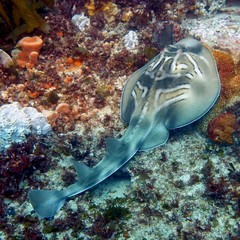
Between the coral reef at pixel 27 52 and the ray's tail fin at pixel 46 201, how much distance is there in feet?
11.0

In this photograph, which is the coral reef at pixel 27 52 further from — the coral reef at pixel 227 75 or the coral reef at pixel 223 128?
the coral reef at pixel 223 128

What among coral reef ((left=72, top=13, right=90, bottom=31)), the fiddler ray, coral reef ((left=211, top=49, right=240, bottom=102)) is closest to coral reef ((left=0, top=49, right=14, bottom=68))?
coral reef ((left=72, top=13, right=90, bottom=31))

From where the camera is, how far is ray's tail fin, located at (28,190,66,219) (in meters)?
4.91

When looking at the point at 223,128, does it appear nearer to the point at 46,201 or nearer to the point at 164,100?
the point at 164,100

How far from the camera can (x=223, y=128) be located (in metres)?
5.73

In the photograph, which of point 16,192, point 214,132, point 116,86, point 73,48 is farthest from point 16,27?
point 214,132

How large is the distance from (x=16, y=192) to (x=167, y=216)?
9.64 ft

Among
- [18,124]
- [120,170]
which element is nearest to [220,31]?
[120,170]

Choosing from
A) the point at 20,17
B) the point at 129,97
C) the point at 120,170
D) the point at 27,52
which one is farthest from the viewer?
the point at 20,17

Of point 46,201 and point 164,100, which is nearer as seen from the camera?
point 46,201

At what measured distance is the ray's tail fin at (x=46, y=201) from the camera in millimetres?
4906

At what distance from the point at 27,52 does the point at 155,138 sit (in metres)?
3.87

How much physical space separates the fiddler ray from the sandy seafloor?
0.40m

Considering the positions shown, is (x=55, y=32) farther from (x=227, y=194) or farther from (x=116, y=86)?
(x=227, y=194)
